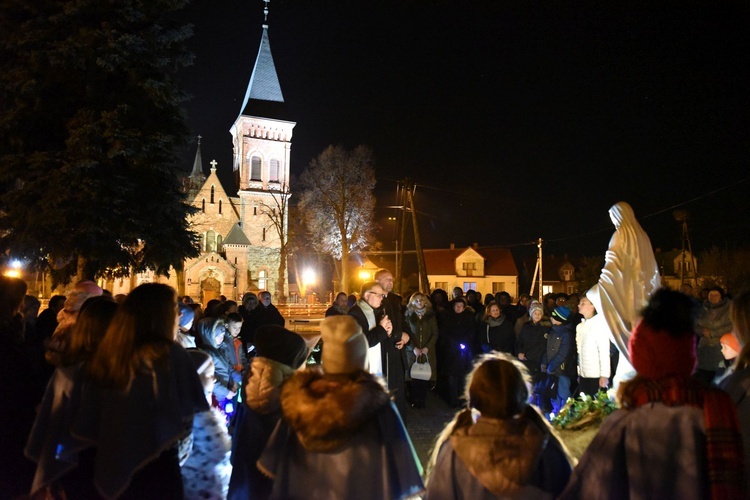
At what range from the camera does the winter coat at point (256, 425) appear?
3.46 metres

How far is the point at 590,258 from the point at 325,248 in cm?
2792

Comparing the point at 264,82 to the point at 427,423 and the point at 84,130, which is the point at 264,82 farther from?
the point at 427,423

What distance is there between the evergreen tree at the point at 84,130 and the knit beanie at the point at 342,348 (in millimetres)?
9767

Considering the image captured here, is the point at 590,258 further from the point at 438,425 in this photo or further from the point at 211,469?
the point at 211,469

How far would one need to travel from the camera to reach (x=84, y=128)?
35.3 ft

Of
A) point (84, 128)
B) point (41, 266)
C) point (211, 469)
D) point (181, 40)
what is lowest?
point (211, 469)

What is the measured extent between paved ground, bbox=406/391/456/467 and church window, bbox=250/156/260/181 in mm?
50165

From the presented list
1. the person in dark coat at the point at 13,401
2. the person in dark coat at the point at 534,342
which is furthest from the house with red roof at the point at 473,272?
the person in dark coat at the point at 13,401

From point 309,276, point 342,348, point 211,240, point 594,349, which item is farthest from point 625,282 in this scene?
point 309,276

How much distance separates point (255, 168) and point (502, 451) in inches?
2282

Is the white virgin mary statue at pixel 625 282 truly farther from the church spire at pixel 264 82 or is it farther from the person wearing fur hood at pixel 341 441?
the church spire at pixel 264 82

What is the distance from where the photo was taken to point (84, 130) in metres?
10.8

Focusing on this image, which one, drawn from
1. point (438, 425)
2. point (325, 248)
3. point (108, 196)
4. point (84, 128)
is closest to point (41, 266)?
point (108, 196)

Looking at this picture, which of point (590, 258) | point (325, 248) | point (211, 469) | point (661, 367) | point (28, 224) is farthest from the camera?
point (590, 258)
